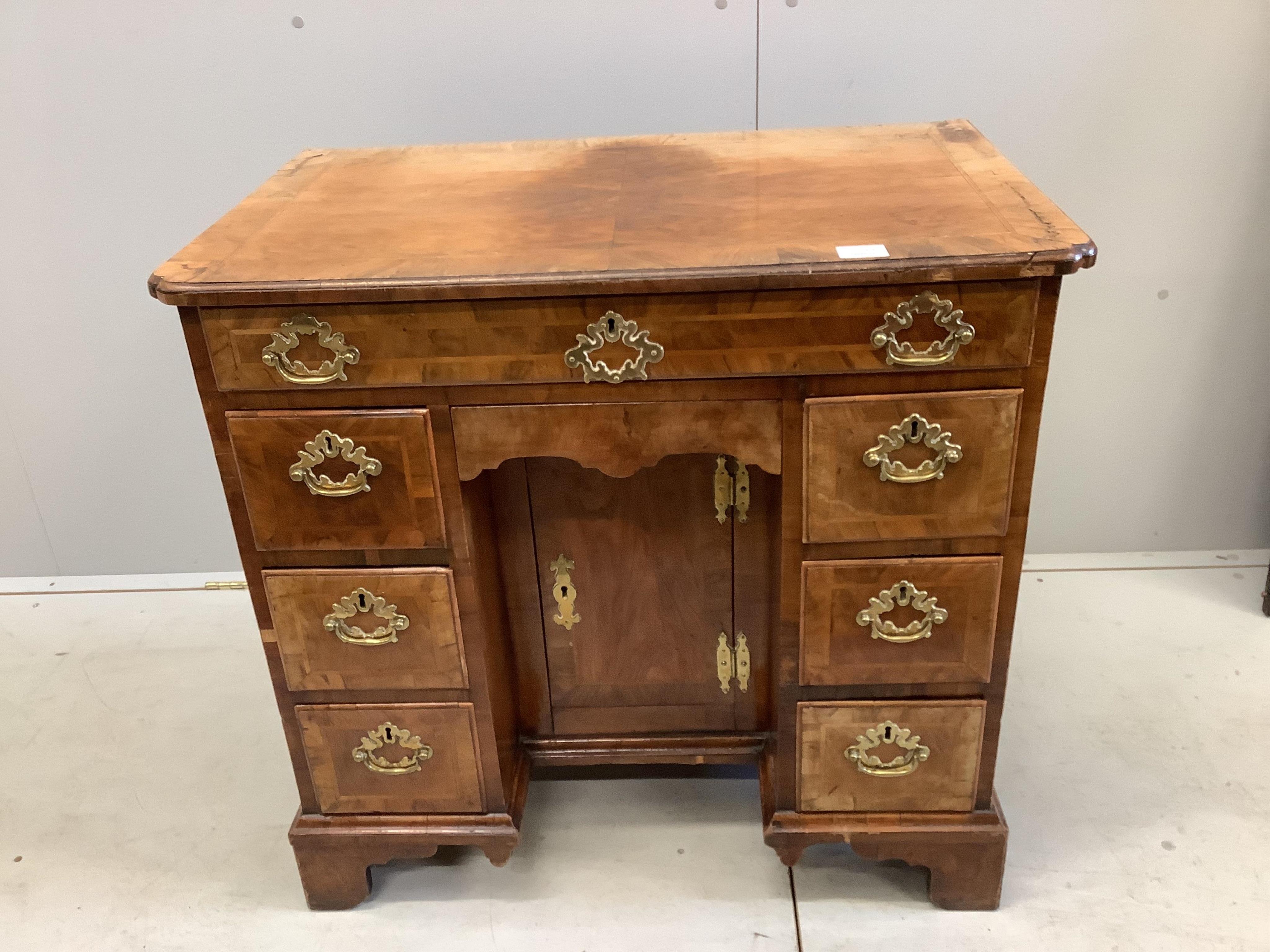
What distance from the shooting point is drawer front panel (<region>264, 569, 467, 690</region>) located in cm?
135

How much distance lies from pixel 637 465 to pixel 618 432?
0.05 m

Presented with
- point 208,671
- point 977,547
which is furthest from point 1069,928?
point 208,671

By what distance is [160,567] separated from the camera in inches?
92.8

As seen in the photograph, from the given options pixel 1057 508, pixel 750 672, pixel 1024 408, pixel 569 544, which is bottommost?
pixel 1057 508

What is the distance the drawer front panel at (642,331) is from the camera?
1149mm

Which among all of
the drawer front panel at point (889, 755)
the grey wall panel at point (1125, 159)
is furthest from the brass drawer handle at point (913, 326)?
the grey wall panel at point (1125, 159)

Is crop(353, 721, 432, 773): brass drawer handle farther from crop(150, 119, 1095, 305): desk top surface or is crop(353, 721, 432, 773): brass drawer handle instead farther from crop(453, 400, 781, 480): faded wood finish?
crop(150, 119, 1095, 305): desk top surface

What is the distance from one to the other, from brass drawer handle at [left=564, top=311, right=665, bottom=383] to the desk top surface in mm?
51

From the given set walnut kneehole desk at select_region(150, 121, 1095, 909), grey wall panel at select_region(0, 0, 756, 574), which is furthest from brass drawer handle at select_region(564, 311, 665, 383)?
grey wall panel at select_region(0, 0, 756, 574)

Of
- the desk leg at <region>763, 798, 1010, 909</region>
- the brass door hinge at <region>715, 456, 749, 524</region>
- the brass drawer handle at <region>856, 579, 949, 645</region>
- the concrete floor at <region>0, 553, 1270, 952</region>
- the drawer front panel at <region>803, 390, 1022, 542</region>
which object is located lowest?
the concrete floor at <region>0, 553, 1270, 952</region>

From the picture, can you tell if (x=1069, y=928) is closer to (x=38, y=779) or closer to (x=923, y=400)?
(x=923, y=400)

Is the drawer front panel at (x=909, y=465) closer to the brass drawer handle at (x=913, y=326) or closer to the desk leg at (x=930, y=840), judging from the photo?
the brass drawer handle at (x=913, y=326)

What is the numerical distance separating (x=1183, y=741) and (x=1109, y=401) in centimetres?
68

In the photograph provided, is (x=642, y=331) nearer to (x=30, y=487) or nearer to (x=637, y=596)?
(x=637, y=596)
